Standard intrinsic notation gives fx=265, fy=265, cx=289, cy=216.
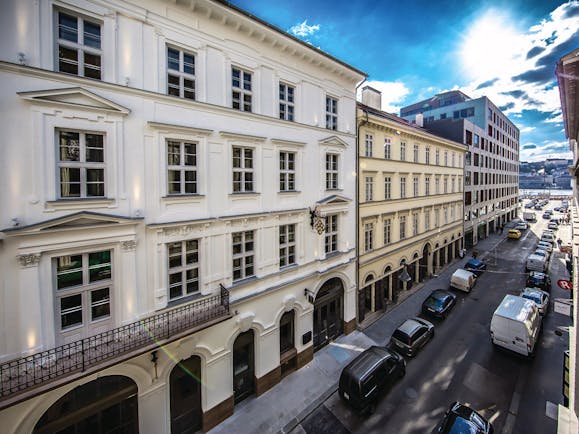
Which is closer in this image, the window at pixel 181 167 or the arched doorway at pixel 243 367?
the window at pixel 181 167

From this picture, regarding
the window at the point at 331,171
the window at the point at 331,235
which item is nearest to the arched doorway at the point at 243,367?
the window at the point at 331,235

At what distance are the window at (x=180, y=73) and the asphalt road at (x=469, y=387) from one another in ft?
41.0

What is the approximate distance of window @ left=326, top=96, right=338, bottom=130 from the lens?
13320mm

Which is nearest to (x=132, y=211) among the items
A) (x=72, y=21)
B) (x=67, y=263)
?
(x=67, y=263)

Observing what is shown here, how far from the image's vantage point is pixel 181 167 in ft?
28.0

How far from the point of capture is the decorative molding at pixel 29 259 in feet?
20.3

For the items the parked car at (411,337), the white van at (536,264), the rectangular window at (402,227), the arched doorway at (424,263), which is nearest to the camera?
the parked car at (411,337)

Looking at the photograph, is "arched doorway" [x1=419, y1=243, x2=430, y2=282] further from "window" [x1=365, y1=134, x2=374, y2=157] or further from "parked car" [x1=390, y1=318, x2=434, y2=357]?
"window" [x1=365, y1=134, x2=374, y2=157]

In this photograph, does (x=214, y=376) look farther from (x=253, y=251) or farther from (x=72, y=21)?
(x=72, y=21)

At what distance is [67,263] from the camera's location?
6.91 metres

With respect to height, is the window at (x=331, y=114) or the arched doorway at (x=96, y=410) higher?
the window at (x=331, y=114)

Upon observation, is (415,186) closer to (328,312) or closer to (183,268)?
(328,312)

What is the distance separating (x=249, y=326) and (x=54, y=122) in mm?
8710

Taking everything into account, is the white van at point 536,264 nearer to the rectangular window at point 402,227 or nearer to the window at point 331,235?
the rectangular window at point 402,227
